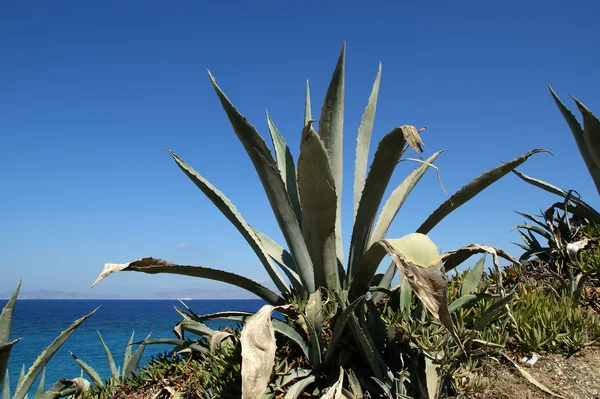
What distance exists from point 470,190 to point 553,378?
1.13 m

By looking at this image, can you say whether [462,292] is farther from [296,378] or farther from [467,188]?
[296,378]

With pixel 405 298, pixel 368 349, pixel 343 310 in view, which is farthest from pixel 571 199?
pixel 368 349

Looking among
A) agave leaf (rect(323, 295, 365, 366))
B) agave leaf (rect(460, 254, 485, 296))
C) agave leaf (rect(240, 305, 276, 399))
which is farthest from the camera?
agave leaf (rect(460, 254, 485, 296))

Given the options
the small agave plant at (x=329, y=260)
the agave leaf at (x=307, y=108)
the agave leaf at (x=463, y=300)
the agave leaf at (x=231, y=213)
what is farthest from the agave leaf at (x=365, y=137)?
the agave leaf at (x=463, y=300)

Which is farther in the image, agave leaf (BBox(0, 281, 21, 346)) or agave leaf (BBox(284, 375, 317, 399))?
agave leaf (BBox(0, 281, 21, 346))

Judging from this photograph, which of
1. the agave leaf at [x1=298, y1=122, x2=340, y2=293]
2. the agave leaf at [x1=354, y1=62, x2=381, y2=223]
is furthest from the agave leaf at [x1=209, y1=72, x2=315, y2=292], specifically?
the agave leaf at [x1=354, y1=62, x2=381, y2=223]

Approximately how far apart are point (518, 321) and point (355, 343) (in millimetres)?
1042

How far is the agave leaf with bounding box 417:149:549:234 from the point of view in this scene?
111 inches

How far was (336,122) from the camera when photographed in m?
3.35

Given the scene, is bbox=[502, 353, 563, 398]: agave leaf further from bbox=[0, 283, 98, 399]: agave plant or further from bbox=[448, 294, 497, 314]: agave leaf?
bbox=[0, 283, 98, 399]: agave plant

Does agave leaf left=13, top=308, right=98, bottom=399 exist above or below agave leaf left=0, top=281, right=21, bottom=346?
below

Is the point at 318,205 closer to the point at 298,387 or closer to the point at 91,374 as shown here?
the point at 298,387

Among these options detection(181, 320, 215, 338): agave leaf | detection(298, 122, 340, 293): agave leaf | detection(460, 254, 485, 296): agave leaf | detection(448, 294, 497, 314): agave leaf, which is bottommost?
detection(181, 320, 215, 338): agave leaf

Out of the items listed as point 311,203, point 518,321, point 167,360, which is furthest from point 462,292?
point 167,360
